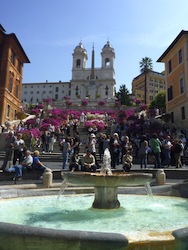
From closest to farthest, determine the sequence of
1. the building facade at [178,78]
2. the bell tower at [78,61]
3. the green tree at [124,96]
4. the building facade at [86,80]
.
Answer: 1. the building facade at [178,78]
2. the green tree at [124,96]
3. the building facade at [86,80]
4. the bell tower at [78,61]

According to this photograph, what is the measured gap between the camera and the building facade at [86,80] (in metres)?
110

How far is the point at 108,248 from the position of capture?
272cm

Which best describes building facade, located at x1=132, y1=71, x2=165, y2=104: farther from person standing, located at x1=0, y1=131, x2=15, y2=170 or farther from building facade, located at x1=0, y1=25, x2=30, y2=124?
person standing, located at x1=0, y1=131, x2=15, y2=170

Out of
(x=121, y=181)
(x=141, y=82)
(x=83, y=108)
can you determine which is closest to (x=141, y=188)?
(x=121, y=181)

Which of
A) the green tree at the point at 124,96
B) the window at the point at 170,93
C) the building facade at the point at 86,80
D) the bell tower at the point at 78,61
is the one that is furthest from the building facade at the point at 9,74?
the bell tower at the point at 78,61

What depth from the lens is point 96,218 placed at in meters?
5.27

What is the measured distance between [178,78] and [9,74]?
22.1m

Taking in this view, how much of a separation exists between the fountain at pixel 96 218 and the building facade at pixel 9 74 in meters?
26.7

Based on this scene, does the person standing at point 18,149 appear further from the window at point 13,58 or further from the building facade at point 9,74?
the window at point 13,58

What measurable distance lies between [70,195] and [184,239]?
569cm

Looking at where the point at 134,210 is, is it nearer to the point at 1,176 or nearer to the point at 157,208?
the point at 157,208

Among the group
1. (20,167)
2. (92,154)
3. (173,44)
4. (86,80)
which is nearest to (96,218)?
(20,167)

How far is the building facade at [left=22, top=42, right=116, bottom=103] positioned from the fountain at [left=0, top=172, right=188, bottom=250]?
322 feet

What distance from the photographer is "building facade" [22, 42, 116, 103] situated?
110m
